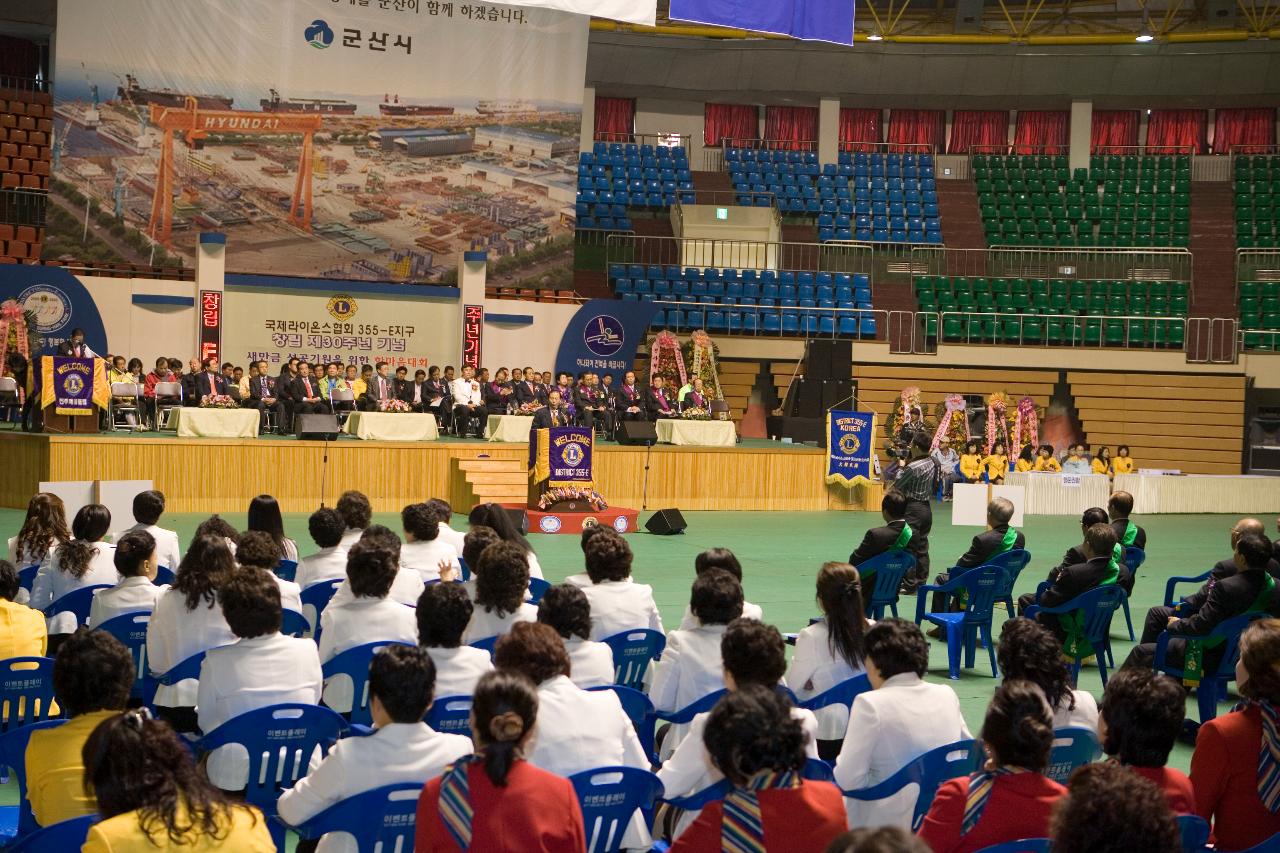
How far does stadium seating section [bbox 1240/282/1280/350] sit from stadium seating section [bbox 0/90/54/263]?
2083 cm

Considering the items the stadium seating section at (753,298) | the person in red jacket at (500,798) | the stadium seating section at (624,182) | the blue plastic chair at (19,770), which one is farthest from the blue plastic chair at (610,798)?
the stadium seating section at (624,182)

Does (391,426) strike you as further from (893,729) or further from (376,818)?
(376,818)

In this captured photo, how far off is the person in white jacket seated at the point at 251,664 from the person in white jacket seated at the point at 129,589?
1311 millimetres

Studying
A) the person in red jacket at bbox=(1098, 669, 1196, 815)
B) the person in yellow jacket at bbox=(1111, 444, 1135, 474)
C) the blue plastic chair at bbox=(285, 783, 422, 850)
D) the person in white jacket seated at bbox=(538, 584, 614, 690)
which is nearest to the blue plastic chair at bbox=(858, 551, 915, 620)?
the person in white jacket seated at bbox=(538, 584, 614, 690)

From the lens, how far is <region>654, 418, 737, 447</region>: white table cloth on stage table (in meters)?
18.2

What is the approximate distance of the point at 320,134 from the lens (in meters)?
22.2

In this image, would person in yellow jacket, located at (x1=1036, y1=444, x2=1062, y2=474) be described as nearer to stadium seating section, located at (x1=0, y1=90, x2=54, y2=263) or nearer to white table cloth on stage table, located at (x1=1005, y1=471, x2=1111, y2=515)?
white table cloth on stage table, located at (x1=1005, y1=471, x2=1111, y2=515)

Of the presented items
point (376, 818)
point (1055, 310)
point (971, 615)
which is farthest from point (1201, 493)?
point (376, 818)

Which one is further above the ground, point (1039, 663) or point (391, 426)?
point (391, 426)

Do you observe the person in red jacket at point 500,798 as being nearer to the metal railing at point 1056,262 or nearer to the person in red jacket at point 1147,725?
the person in red jacket at point 1147,725

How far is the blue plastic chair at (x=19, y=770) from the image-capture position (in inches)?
139

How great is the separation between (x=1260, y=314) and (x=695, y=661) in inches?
892

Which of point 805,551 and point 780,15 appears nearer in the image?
point 780,15

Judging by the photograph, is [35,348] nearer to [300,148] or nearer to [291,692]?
[300,148]
